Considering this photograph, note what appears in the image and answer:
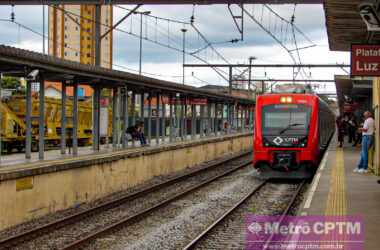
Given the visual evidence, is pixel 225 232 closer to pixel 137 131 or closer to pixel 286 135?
pixel 286 135

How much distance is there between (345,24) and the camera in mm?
12359

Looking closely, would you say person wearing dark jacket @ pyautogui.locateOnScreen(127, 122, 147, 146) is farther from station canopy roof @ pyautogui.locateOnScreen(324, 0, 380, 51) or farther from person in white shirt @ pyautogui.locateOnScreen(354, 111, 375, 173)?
person in white shirt @ pyautogui.locateOnScreen(354, 111, 375, 173)

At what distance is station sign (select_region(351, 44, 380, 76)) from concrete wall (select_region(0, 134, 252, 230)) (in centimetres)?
591

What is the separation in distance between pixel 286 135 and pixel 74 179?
23.7 ft

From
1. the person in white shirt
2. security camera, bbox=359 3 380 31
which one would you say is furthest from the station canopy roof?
the person in white shirt

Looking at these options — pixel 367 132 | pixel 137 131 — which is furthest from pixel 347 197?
pixel 137 131

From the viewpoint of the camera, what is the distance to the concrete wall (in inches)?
418

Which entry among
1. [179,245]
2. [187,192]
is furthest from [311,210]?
[187,192]

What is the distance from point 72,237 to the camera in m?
9.80

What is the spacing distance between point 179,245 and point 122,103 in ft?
34.9

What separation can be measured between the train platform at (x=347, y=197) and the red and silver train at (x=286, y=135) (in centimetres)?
69

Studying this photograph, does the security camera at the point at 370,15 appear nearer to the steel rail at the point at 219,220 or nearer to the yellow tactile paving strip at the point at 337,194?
the yellow tactile paving strip at the point at 337,194

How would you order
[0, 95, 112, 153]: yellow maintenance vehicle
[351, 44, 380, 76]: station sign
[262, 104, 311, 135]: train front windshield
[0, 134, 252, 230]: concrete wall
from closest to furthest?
[351, 44, 380, 76]: station sign
[0, 134, 252, 230]: concrete wall
[262, 104, 311, 135]: train front windshield
[0, 95, 112, 153]: yellow maintenance vehicle

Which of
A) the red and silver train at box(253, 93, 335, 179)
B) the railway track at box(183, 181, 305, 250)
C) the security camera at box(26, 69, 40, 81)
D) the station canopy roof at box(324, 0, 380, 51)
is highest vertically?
the station canopy roof at box(324, 0, 380, 51)
